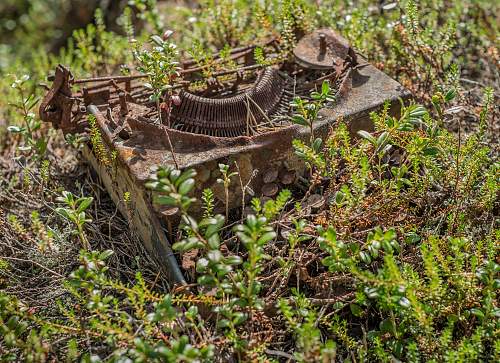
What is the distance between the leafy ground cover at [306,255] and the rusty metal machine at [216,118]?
118 millimetres

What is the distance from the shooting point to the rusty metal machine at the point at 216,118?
10.6 ft

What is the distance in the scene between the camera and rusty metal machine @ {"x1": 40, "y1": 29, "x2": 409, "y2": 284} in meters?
3.22

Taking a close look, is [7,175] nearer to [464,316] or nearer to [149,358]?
[149,358]

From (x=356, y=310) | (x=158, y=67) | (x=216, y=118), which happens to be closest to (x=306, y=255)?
(x=356, y=310)

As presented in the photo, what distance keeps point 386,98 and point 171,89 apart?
1285 millimetres

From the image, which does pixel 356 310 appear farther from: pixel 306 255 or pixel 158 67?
pixel 158 67

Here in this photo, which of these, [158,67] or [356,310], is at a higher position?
[158,67]

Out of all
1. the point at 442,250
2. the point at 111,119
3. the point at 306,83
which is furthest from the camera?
the point at 306,83

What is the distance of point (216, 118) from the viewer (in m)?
3.51

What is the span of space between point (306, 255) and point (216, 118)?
38.7 inches

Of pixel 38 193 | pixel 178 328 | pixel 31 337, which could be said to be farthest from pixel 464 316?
pixel 38 193

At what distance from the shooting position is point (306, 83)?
3826 millimetres

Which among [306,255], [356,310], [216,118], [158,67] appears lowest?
[356,310]

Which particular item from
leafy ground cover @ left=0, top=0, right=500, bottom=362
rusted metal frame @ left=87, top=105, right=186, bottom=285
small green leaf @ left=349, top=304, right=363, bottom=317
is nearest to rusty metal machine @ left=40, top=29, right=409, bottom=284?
rusted metal frame @ left=87, top=105, right=186, bottom=285
